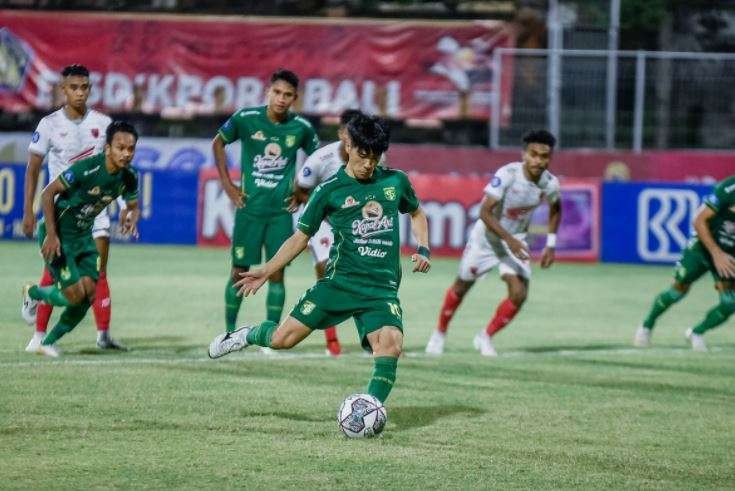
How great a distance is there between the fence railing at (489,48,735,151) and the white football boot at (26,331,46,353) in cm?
Result: 1425

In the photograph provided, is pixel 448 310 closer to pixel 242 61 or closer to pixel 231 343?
pixel 231 343

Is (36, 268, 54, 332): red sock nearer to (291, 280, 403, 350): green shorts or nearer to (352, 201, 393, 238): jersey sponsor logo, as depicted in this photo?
(291, 280, 403, 350): green shorts

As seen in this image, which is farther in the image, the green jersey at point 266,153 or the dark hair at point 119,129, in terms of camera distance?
the green jersey at point 266,153

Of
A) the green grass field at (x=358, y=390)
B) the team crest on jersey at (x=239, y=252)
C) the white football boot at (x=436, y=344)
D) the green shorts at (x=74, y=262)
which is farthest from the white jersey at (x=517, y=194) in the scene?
the green shorts at (x=74, y=262)

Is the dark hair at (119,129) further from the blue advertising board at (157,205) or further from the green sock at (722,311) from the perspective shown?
the blue advertising board at (157,205)

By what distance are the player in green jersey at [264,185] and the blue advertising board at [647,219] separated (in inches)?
475

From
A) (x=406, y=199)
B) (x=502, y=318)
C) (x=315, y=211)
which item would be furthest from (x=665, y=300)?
(x=315, y=211)

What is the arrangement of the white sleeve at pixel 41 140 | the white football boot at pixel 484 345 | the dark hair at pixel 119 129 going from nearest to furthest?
the dark hair at pixel 119 129, the white sleeve at pixel 41 140, the white football boot at pixel 484 345

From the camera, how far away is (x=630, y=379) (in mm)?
11328

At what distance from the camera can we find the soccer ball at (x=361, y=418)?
26.8ft

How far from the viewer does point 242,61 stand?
26891mm

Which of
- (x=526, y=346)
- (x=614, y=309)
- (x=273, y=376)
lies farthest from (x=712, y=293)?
(x=273, y=376)

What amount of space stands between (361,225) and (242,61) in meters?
18.7

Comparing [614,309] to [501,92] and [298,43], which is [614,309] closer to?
[501,92]
